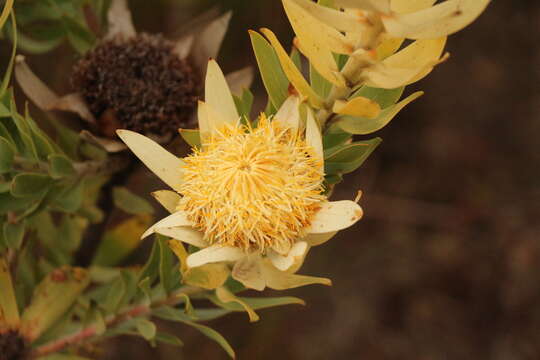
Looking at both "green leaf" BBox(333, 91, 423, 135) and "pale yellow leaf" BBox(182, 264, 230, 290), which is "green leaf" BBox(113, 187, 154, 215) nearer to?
"pale yellow leaf" BBox(182, 264, 230, 290)

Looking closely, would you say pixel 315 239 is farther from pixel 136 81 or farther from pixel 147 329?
pixel 136 81

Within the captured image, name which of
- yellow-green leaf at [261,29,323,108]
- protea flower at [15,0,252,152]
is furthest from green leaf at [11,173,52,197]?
yellow-green leaf at [261,29,323,108]

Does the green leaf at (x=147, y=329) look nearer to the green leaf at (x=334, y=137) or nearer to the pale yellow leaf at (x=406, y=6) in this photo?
the green leaf at (x=334, y=137)

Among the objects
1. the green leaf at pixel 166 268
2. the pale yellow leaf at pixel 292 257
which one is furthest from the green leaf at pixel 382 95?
the green leaf at pixel 166 268

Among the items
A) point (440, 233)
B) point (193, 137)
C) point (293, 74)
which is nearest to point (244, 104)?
point (193, 137)

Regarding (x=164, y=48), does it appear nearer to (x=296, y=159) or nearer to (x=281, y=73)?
(x=281, y=73)

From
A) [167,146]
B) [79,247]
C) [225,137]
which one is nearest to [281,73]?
[225,137]
